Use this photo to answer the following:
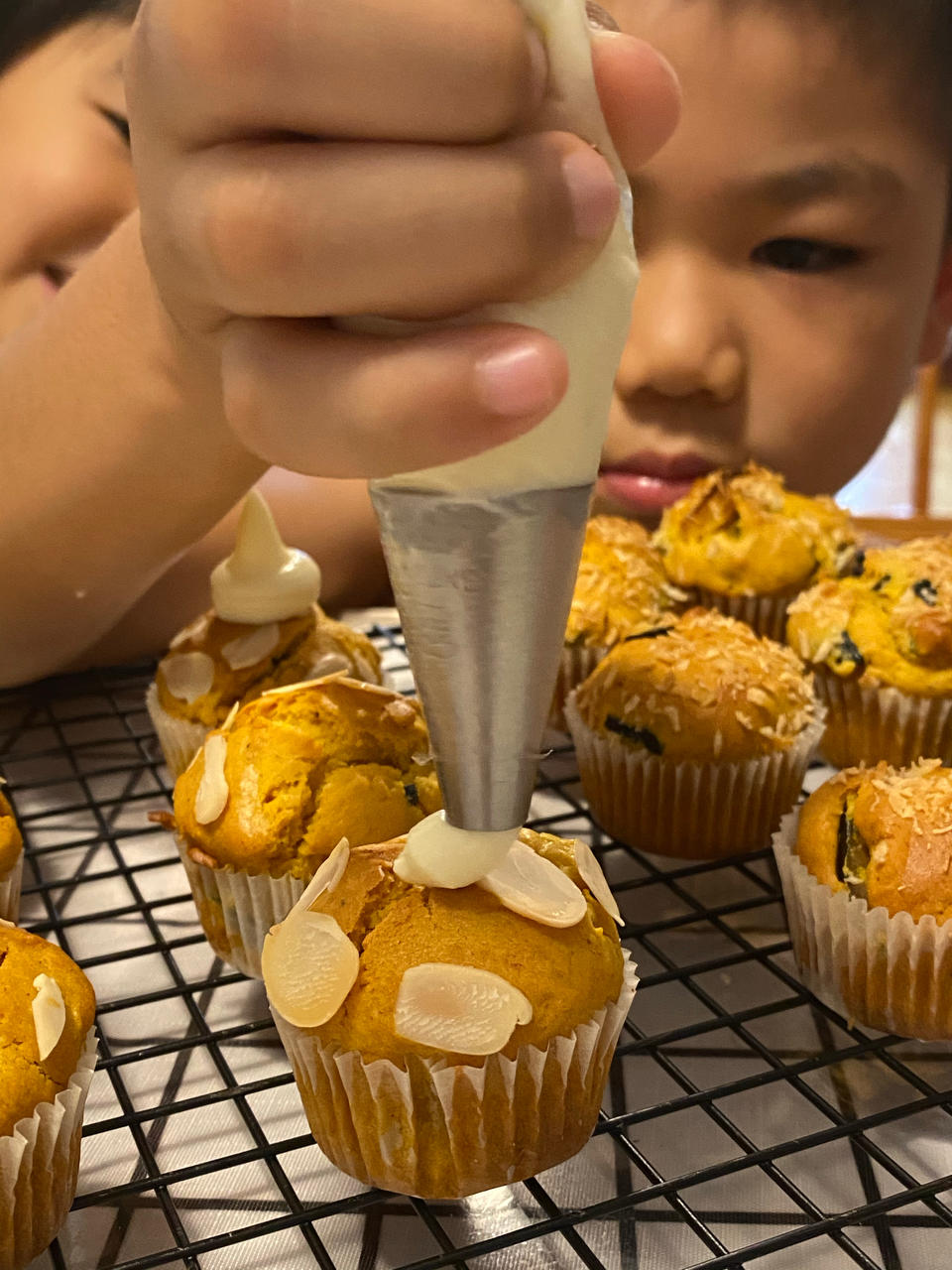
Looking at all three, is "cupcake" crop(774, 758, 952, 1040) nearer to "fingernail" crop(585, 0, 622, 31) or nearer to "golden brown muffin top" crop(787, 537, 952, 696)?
"golden brown muffin top" crop(787, 537, 952, 696)

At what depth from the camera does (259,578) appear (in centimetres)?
134

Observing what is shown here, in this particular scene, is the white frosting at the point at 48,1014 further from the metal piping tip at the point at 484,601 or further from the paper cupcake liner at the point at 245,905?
the metal piping tip at the point at 484,601

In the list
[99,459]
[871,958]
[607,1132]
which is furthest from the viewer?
[99,459]

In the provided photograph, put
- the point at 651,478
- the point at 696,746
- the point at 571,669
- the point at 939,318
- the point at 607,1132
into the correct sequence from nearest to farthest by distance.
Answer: the point at 607,1132
the point at 696,746
the point at 571,669
the point at 651,478
the point at 939,318

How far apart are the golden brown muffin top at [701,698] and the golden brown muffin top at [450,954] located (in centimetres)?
48

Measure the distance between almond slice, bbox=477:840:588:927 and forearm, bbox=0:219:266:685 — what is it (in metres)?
0.46

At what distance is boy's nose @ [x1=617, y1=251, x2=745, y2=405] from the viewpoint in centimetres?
214

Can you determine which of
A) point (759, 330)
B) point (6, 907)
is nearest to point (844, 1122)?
point (6, 907)

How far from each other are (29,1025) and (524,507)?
56cm

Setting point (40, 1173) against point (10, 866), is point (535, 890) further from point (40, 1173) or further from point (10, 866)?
point (10, 866)

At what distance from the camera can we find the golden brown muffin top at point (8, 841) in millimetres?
1021

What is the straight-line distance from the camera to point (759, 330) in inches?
86.8

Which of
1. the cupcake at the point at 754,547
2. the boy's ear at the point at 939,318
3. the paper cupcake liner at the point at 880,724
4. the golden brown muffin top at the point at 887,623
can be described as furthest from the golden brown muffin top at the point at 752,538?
the boy's ear at the point at 939,318

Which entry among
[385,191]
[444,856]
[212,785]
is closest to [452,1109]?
[444,856]
